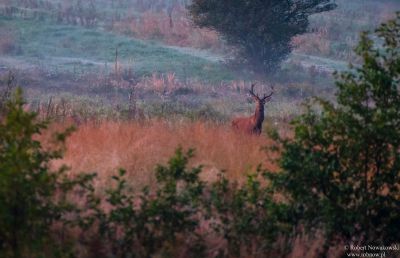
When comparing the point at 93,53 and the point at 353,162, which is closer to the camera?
the point at 353,162

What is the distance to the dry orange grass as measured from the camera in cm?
836

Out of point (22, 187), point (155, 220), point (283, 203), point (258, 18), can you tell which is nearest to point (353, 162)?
point (283, 203)

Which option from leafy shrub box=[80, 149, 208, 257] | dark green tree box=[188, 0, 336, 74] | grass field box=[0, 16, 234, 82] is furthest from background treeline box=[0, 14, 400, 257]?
dark green tree box=[188, 0, 336, 74]

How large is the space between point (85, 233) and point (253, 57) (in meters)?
20.0

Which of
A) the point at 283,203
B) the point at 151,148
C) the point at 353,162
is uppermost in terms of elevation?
the point at 353,162

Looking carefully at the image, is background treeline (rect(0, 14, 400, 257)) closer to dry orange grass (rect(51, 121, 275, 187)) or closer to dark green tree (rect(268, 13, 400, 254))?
dark green tree (rect(268, 13, 400, 254))

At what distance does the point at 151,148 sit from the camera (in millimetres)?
9484

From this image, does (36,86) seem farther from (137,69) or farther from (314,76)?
(314,76)

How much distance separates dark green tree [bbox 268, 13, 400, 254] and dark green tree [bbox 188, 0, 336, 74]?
17.5 m

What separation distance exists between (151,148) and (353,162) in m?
3.42

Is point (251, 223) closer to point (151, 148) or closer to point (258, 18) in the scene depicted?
point (151, 148)

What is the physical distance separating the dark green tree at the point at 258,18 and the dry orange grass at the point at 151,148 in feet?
42.6

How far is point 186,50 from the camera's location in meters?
27.7

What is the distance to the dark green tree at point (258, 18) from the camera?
79.6 feet
